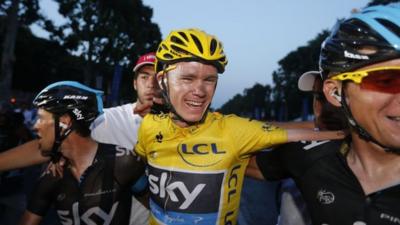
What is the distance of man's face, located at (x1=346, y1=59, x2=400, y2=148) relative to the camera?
5.95ft

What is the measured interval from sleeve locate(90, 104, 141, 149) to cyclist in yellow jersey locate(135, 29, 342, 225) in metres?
1.23

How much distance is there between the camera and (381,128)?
73.0 inches

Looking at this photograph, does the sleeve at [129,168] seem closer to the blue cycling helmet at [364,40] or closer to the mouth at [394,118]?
the blue cycling helmet at [364,40]

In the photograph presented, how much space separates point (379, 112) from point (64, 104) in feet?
8.15

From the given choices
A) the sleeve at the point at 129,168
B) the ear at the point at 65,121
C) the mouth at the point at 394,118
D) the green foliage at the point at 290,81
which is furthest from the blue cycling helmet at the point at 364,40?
the green foliage at the point at 290,81

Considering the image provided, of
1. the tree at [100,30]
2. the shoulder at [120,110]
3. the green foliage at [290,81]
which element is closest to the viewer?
the shoulder at [120,110]

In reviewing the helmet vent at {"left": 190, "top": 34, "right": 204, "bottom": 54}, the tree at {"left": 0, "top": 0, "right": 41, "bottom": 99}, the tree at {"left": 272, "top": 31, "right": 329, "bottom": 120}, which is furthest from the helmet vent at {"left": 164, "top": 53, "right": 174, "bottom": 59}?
the tree at {"left": 272, "top": 31, "right": 329, "bottom": 120}

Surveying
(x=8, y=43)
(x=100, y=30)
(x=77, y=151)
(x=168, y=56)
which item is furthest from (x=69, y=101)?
(x=100, y=30)

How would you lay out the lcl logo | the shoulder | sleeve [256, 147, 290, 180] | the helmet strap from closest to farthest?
the helmet strap → sleeve [256, 147, 290, 180] → the lcl logo → the shoulder

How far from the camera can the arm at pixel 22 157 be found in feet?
9.84

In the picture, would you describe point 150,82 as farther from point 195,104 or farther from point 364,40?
point 364,40

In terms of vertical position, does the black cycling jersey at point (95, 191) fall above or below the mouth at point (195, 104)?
below

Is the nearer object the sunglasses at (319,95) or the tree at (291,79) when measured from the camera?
the sunglasses at (319,95)

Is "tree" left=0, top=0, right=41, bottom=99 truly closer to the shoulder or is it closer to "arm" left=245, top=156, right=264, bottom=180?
the shoulder
